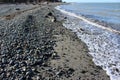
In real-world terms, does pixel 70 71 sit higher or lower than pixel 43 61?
lower

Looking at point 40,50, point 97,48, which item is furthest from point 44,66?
point 97,48

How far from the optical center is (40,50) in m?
14.8

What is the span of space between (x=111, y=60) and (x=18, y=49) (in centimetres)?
549

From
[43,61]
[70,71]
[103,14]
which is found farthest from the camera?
[103,14]

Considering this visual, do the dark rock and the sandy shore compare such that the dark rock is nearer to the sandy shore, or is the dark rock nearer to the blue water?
the sandy shore

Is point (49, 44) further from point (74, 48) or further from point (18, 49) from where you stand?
point (18, 49)

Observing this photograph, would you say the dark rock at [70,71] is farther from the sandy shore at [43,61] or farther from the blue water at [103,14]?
the blue water at [103,14]

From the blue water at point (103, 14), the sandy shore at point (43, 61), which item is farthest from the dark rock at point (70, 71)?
the blue water at point (103, 14)

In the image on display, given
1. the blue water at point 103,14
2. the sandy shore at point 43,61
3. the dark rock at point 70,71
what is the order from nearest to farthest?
the sandy shore at point 43,61
the dark rock at point 70,71
the blue water at point 103,14

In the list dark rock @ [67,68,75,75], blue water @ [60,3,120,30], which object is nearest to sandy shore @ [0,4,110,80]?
dark rock @ [67,68,75,75]

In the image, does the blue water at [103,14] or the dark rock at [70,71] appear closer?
the dark rock at [70,71]

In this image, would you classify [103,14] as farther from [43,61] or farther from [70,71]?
[70,71]

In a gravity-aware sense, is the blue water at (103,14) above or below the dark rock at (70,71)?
below

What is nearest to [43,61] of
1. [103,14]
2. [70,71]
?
[70,71]
